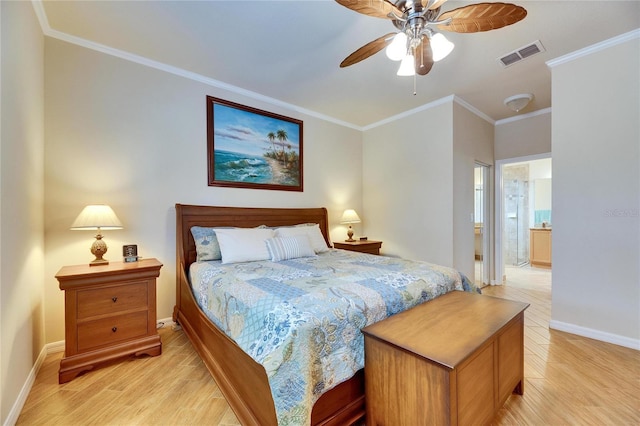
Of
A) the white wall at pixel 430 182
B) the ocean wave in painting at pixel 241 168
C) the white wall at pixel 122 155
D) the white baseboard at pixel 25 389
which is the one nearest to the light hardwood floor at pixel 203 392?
the white baseboard at pixel 25 389

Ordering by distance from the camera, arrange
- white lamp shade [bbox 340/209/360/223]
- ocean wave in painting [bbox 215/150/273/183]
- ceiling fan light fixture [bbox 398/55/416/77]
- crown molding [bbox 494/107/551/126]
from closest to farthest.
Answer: ceiling fan light fixture [bbox 398/55/416/77]
ocean wave in painting [bbox 215/150/273/183]
crown molding [bbox 494/107/551/126]
white lamp shade [bbox 340/209/360/223]

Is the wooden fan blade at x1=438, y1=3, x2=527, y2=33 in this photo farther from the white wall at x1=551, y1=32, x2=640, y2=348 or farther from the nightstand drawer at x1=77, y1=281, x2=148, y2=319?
the nightstand drawer at x1=77, y1=281, x2=148, y2=319

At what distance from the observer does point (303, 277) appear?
1.89 meters

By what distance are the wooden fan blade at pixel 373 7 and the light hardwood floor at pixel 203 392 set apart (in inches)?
94.9

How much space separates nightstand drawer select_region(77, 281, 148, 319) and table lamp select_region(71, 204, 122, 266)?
310mm

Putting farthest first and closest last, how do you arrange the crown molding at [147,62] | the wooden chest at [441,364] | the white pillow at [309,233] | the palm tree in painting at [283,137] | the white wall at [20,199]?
1. the palm tree in painting at [283,137]
2. the white pillow at [309,233]
3. the crown molding at [147,62]
4. the white wall at [20,199]
5. the wooden chest at [441,364]

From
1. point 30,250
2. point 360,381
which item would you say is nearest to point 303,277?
point 360,381

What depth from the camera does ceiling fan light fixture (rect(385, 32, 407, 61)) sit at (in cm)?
179

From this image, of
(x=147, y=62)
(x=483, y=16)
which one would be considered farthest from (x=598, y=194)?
(x=147, y=62)

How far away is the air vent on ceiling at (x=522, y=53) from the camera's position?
2475 millimetres

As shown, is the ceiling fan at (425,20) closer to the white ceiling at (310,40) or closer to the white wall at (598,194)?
the white ceiling at (310,40)

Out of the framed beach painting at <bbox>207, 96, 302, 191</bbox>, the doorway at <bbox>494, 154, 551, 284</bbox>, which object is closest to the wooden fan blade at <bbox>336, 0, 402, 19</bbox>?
the framed beach painting at <bbox>207, 96, 302, 191</bbox>

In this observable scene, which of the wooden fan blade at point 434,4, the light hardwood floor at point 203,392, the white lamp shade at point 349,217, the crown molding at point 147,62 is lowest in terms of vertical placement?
the light hardwood floor at point 203,392

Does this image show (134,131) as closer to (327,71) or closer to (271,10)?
(271,10)
